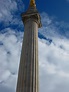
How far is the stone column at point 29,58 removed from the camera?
19.8 meters

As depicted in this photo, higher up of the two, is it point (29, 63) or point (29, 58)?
point (29, 58)

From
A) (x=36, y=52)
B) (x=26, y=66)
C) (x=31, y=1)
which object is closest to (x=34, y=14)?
(x=31, y=1)

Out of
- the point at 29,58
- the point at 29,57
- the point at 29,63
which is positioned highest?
the point at 29,57

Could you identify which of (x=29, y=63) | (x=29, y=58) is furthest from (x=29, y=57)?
(x=29, y=63)

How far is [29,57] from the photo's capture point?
21656mm

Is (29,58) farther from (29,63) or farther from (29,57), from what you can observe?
(29,63)

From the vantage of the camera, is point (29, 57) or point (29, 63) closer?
point (29, 63)

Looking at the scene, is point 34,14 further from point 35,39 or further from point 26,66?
point 26,66

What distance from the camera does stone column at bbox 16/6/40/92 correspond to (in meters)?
19.8

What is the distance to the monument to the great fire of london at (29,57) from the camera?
19.8 metres

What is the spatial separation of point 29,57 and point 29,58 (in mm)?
128

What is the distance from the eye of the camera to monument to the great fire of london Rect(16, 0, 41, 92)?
19844 millimetres

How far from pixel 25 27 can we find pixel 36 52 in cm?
415

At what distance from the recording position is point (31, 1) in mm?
28281
